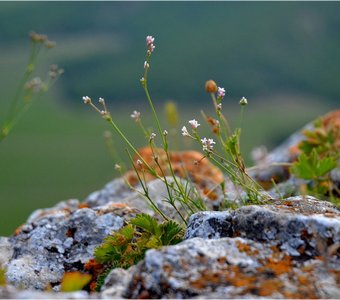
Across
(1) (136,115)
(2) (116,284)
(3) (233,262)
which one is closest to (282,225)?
(3) (233,262)

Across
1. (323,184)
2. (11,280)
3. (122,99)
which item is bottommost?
(11,280)

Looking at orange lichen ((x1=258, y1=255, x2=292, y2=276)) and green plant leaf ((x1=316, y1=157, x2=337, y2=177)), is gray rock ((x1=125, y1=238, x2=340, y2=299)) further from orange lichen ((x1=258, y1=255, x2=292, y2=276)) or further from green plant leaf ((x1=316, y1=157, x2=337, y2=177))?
green plant leaf ((x1=316, y1=157, x2=337, y2=177))

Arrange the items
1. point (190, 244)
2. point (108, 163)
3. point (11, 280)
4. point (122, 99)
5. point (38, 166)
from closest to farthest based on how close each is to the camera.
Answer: point (190, 244) < point (11, 280) < point (38, 166) < point (108, 163) < point (122, 99)

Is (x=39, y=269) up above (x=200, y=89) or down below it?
below

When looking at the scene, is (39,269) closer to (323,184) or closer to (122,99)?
(323,184)

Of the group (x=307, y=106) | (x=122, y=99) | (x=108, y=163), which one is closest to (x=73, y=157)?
(x=108, y=163)

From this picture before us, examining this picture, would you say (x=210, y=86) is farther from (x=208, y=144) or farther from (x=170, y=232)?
(x=170, y=232)

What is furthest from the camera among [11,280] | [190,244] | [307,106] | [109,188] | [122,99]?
[122,99]
